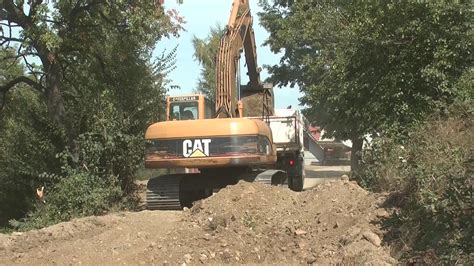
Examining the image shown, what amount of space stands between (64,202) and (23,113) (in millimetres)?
4791

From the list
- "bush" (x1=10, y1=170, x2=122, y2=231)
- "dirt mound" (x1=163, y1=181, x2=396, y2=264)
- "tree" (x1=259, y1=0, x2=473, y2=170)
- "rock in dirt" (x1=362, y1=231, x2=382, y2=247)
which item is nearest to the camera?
"rock in dirt" (x1=362, y1=231, x2=382, y2=247)

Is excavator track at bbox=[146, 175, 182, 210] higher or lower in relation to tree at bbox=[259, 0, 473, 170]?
Answer: lower

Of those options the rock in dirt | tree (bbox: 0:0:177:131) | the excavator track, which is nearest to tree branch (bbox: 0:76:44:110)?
tree (bbox: 0:0:177:131)

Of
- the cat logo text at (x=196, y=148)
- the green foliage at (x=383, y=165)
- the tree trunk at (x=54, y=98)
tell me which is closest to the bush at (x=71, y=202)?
the tree trunk at (x=54, y=98)

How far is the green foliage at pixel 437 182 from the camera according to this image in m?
6.25

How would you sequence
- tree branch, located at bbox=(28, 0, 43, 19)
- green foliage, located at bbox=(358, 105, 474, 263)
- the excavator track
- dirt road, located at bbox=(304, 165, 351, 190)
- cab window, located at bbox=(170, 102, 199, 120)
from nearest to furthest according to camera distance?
1. green foliage, located at bbox=(358, 105, 474, 263)
2. the excavator track
3. tree branch, located at bbox=(28, 0, 43, 19)
4. cab window, located at bbox=(170, 102, 199, 120)
5. dirt road, located at bbox=(304, 165, 351, 190)

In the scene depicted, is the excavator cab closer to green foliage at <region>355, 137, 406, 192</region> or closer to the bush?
the bush

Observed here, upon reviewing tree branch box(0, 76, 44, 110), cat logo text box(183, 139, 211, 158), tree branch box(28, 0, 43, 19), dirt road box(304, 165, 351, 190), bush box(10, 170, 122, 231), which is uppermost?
tree branch box(28, 0, 43, 19)

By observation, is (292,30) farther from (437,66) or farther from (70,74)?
(437,66)

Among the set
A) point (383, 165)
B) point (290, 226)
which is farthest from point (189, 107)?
point (290, 226)

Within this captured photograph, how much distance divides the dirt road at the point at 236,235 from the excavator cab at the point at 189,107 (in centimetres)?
451

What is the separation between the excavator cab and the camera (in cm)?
1445

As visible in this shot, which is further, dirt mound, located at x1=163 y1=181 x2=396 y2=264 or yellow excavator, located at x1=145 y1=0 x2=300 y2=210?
yellow excavator, located at x1=145 y1=0 x2=300 y2=210

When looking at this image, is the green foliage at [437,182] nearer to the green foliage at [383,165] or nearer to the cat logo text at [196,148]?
the green foliage at [383,165]
